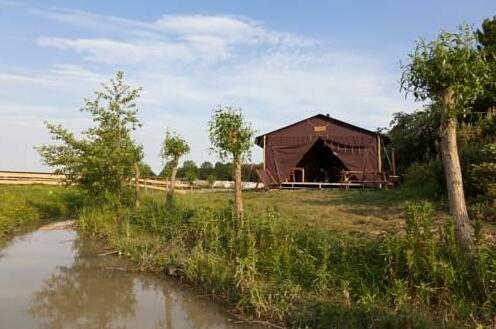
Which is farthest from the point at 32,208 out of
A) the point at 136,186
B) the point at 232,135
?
the point at 232,135

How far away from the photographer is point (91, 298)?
7449mm

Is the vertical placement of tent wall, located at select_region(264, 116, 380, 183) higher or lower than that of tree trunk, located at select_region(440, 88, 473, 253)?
higher

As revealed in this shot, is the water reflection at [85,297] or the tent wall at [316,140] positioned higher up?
the tent wall at [316,140]

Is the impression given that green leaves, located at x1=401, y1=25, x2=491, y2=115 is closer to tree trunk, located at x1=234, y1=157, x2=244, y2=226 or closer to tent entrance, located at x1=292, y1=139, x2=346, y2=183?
tree trunk, located at x1=234, y1=157, x2=244, y2=226

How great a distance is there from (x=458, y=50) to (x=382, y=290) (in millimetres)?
3140

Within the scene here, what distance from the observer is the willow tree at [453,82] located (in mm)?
6223

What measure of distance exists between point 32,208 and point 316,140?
13280mm

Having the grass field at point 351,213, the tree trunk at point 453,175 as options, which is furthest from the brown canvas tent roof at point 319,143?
the tree trunk at point 453,175

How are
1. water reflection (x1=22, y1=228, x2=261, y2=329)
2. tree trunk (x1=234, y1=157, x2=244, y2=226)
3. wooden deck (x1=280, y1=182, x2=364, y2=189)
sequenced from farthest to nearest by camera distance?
wooden deck (x1=280, y1=182, x2=364, y2=189) → tree trunk (x1=234, y1=157, x2=244, y2=226) → water reflection (x1=22, y1=228, x2=261, y2=329)

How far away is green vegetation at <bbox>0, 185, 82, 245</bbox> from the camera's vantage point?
48.9 feet

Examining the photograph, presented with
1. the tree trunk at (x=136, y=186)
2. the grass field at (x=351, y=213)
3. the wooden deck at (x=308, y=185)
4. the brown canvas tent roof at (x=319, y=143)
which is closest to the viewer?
the grass field at (x=351, y=213)

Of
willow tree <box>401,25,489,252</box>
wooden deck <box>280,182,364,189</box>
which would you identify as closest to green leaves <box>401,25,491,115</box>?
willow tree <box>401,25,489,252</box>

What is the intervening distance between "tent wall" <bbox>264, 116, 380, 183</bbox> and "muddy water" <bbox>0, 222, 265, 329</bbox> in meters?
15.3

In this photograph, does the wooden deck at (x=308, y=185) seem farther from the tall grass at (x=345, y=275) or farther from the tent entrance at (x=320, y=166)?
the tall grass at (x=345, y=275)
